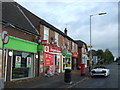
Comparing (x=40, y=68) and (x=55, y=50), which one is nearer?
(x=40, y=68)

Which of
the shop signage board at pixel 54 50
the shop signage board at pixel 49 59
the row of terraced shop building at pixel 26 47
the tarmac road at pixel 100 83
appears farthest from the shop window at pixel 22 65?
the tarmac road at pixel 100 83

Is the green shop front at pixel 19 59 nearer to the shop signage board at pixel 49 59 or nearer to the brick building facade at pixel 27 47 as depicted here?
the brick building facade at pixel 27 47

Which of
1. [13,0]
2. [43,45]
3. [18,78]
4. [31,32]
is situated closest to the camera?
[18,78]

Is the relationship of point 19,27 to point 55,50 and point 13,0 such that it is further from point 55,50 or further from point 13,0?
point 55,50

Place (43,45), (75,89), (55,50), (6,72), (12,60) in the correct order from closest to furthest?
1. (75,89)
2. (6,72)
3. (12,60)
4. (43,45)
5. (55,50)

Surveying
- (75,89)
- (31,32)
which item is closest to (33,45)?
(31,32)

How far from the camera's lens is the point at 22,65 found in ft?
48.2

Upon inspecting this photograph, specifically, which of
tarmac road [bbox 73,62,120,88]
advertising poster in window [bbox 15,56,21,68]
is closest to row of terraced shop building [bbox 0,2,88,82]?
advertising poster in window [bbox 15,56,21,68]

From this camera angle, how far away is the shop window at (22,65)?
13.6 metres

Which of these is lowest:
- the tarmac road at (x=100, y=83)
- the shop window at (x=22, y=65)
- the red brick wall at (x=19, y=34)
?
the tarmac road at (x=100, y=83)

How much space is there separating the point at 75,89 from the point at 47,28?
1044cm

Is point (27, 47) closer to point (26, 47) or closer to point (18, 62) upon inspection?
point (26, 47)

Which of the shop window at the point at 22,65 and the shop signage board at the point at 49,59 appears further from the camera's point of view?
the shop signage board at the point at 49,59

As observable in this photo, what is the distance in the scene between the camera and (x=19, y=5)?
19.3m
